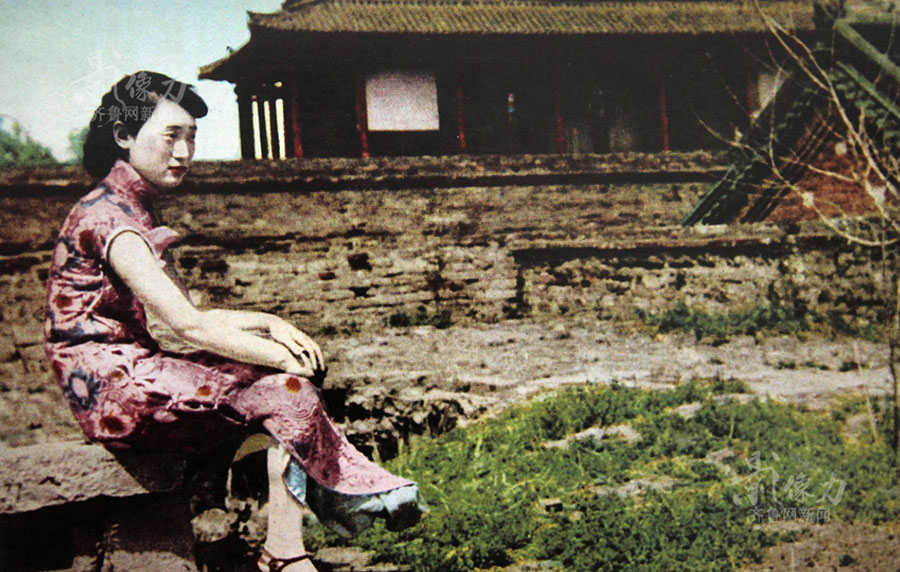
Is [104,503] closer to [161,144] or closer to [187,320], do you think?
[187,320]

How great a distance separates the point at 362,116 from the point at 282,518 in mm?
5905

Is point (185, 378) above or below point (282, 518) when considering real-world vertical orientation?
above

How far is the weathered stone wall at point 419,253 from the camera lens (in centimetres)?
511

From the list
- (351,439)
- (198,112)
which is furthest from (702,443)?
(198,112)

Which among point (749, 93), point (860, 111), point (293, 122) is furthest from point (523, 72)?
point (860, 111)

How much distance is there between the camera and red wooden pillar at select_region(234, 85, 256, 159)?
4.11 metres

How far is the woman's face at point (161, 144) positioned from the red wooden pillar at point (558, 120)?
6.05m

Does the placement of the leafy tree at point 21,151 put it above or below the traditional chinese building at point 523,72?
below

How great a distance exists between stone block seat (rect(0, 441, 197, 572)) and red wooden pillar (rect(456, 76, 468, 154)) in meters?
5.93

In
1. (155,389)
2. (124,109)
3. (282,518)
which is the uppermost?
(124,109)

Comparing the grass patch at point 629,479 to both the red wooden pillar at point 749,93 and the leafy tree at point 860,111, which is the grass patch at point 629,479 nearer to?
the leafy tree at point 860,111

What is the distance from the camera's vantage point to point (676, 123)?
336 inches

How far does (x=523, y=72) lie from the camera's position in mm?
8070

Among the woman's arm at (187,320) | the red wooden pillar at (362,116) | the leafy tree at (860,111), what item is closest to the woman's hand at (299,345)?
the woman's arm at (187,320)
